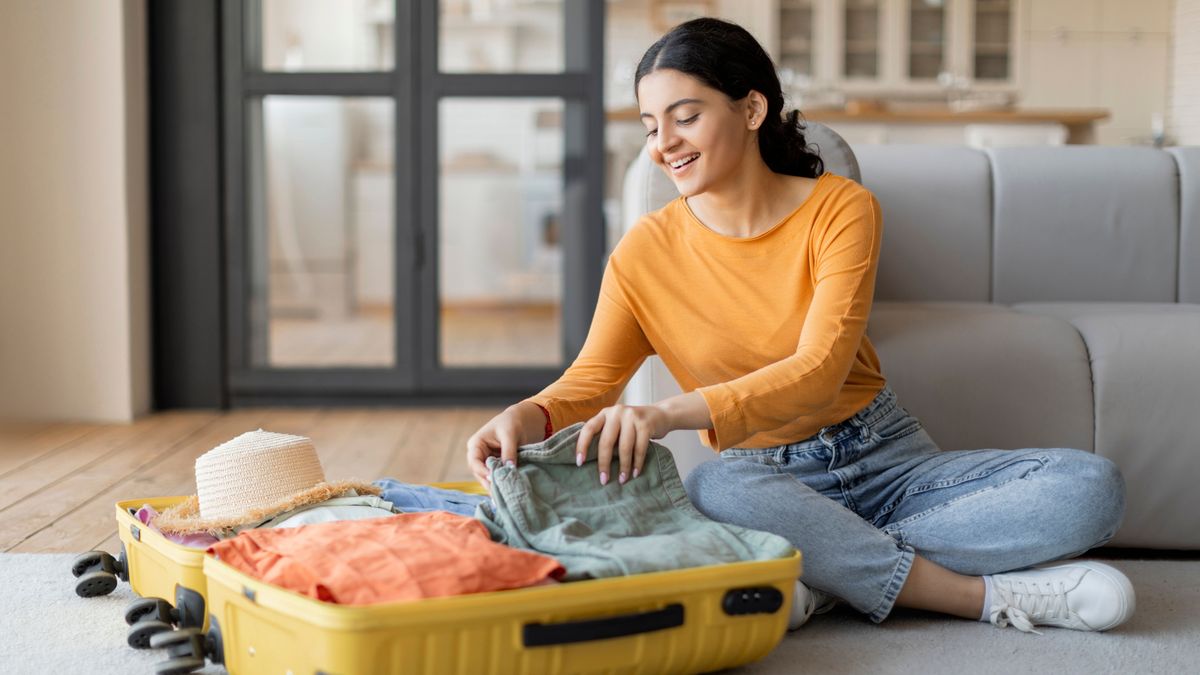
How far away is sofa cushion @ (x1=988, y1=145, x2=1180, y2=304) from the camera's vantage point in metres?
2.38

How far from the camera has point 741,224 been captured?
1619 mm

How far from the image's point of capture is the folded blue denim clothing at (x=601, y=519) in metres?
1.25

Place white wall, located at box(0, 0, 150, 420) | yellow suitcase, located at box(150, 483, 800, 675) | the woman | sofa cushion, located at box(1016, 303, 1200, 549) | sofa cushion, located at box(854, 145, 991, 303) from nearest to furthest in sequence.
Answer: yellow suitcase, located at box(150, 483, 800, 675) → the woman → sofa cushion, located at box(1016, 303, 1200, 549) → sofa cushion, located at box(854, 145, 991, 303) → white wall, located at box(0, 0, 150, 420)

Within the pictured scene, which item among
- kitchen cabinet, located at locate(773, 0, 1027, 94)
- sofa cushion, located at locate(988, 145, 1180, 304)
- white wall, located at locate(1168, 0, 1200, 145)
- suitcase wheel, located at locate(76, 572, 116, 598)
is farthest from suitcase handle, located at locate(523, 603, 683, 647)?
white wall, located at locate(1168, 0, 1200, 145)

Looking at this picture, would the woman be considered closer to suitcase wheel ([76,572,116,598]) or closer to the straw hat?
the straw hat

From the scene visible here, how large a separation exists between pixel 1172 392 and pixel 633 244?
2.87 ft

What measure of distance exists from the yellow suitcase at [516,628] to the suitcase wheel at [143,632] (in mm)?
77

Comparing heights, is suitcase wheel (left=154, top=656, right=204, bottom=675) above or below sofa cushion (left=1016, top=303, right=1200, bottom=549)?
below

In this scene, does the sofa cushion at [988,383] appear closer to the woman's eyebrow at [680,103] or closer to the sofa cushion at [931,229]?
the sofa cushion at [931,229]

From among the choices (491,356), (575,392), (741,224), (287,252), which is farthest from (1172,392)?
(287,252)

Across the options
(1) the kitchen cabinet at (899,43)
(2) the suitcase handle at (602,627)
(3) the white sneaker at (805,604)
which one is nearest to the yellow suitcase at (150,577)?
(2) the suitcase handle at (602,627)

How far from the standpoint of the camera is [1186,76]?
713 centimetres

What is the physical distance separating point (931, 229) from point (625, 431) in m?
1.24

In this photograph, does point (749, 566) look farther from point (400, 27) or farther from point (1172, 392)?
point (400, 27)
